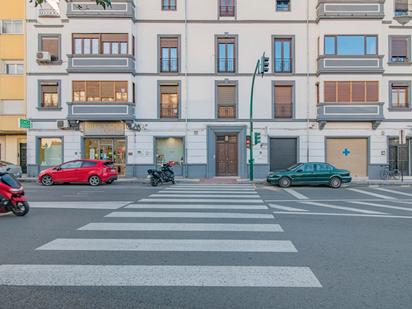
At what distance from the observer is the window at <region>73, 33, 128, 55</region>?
23.4 meters

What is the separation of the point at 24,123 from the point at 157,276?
22.1m

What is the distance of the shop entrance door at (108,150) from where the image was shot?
79.9 ft

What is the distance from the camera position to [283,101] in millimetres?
24266

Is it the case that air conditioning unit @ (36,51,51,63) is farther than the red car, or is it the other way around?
air conditioning unit @ (36,51,51,63)

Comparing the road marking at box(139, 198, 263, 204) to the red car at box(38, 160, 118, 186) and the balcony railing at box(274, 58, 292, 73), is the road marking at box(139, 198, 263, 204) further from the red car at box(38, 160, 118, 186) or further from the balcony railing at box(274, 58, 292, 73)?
the balcony railing at box(274, 58, 292, 73)

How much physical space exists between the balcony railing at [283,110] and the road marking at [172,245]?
1848 cm

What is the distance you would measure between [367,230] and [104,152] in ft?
65.6

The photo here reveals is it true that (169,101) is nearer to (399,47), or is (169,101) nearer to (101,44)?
(101,44)

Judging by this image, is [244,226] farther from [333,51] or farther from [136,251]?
[333,51]

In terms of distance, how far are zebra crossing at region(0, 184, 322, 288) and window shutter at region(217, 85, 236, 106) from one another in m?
14.8

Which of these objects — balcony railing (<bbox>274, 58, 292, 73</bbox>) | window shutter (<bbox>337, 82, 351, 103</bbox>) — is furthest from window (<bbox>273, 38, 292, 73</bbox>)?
window shutter (<bbox>337, 82, 351, 103</bbox>)

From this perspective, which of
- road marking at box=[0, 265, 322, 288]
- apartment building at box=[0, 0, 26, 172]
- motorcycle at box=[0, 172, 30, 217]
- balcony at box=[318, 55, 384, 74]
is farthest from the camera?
apartment building at box=[0, 0, 26, 172]

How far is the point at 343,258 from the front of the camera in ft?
18.5

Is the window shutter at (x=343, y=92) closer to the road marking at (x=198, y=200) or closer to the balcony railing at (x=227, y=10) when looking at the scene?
the balcony railing at (x=227, y=10)
